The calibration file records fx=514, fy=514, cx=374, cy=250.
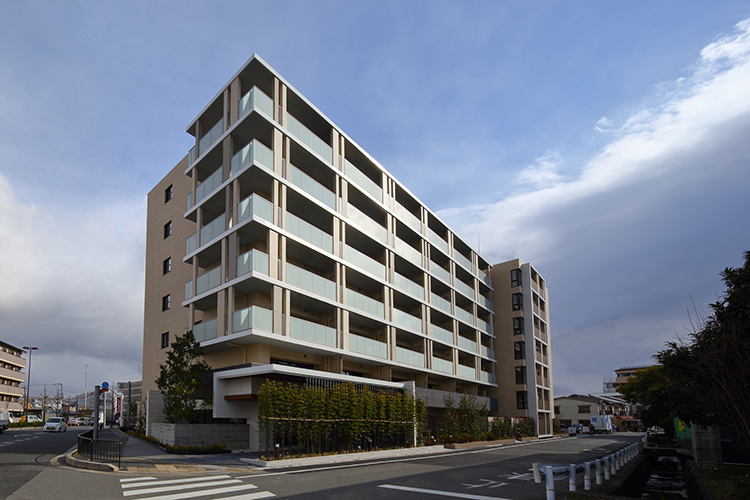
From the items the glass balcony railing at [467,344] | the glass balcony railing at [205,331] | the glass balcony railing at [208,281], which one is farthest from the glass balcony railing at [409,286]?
the glass balcony railing at [205,331]

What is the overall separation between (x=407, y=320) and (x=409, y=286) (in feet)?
9.82

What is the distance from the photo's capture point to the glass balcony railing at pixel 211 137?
104 ft

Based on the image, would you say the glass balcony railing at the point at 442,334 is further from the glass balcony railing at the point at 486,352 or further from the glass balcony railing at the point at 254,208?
the glass balcony railing at the point at 254,208

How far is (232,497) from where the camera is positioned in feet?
43.0

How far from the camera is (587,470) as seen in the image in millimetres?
14438

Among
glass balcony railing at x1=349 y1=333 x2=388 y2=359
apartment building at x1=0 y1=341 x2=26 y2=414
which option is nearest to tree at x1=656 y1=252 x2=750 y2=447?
glass balcony railing at x1=349 y1=333 x2=388 y2=359

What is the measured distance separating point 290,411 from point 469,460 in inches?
358

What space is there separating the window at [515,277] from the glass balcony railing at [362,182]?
91.0 ft

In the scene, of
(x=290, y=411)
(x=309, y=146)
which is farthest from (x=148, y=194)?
(x=290, y=411)

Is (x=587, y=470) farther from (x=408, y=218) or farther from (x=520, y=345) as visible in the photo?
(x=520, y=345)

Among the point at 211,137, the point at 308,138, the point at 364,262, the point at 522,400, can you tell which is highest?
the point at 211,137

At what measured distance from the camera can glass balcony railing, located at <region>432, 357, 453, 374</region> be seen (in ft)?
142

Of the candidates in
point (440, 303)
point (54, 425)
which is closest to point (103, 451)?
point (440, 303)

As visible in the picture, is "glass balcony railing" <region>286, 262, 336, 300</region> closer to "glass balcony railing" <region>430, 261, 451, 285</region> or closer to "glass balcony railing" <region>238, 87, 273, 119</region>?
"glass balcony railing" <region>238, 87, 273, 119</region>
